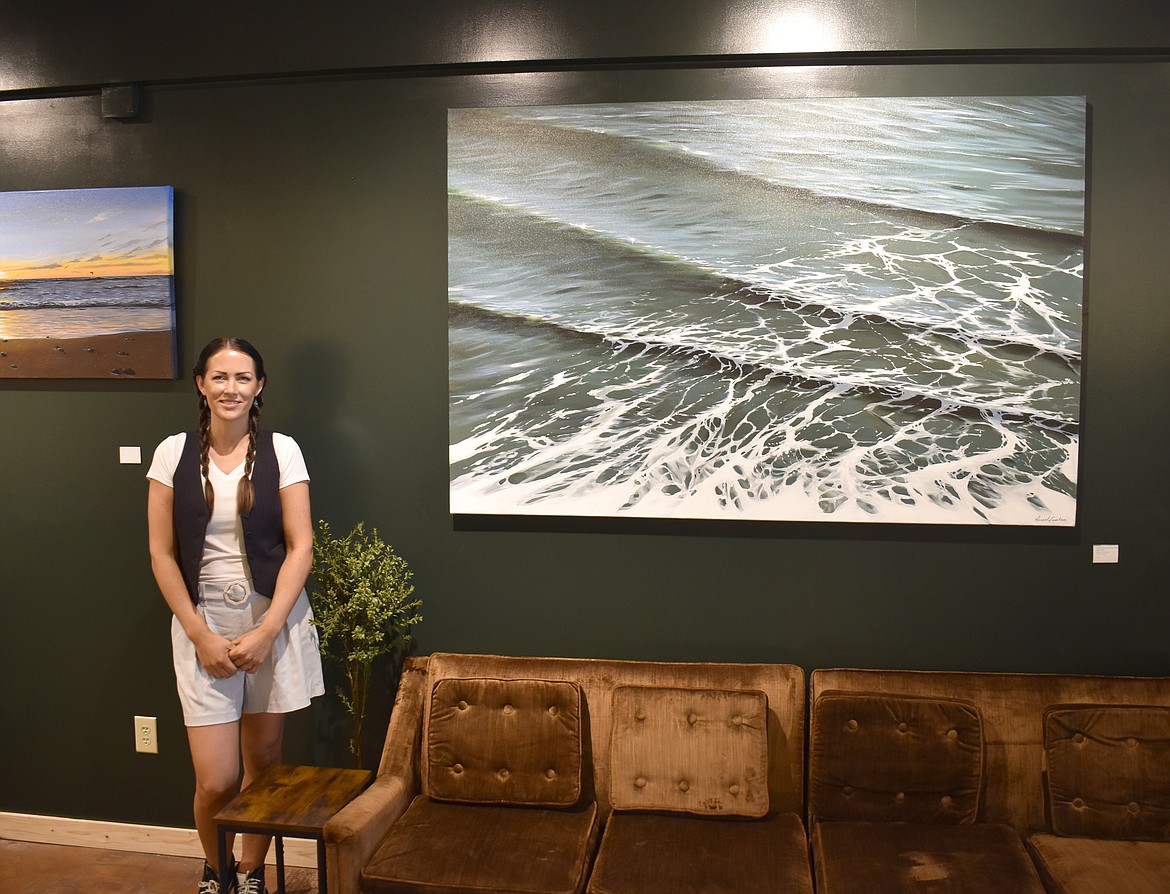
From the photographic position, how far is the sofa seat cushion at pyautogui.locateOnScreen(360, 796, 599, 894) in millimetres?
2219

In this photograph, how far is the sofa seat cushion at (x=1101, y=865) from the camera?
215cm

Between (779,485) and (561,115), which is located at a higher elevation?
(561,115)

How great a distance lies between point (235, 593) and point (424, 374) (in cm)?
92

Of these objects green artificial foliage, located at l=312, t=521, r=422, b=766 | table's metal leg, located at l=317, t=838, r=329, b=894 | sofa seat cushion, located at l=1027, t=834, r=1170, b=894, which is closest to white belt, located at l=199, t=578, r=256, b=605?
green artificial foliage, located at l=312, t=521, r=422, b=766

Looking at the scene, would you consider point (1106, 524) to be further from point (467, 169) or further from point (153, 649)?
point (153, 649)

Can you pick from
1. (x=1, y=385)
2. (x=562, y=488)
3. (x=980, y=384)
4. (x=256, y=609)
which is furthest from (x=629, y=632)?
(x=1, y=385)

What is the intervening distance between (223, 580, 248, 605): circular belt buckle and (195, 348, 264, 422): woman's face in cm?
49

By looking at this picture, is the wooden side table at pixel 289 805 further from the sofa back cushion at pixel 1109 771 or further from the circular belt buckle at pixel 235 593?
the sofa back cushion at pixel 1109 771

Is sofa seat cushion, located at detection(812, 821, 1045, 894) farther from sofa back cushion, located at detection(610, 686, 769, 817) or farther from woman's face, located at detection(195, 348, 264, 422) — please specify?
woman's face, located at detection(195, 348, 264, 422)

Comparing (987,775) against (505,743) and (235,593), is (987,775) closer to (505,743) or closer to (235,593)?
(505,743)

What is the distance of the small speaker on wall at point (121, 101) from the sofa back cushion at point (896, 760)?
3037 mm

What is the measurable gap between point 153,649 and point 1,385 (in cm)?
112

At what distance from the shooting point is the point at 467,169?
2.84m

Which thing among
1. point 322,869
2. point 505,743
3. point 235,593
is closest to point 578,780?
point 505,743
